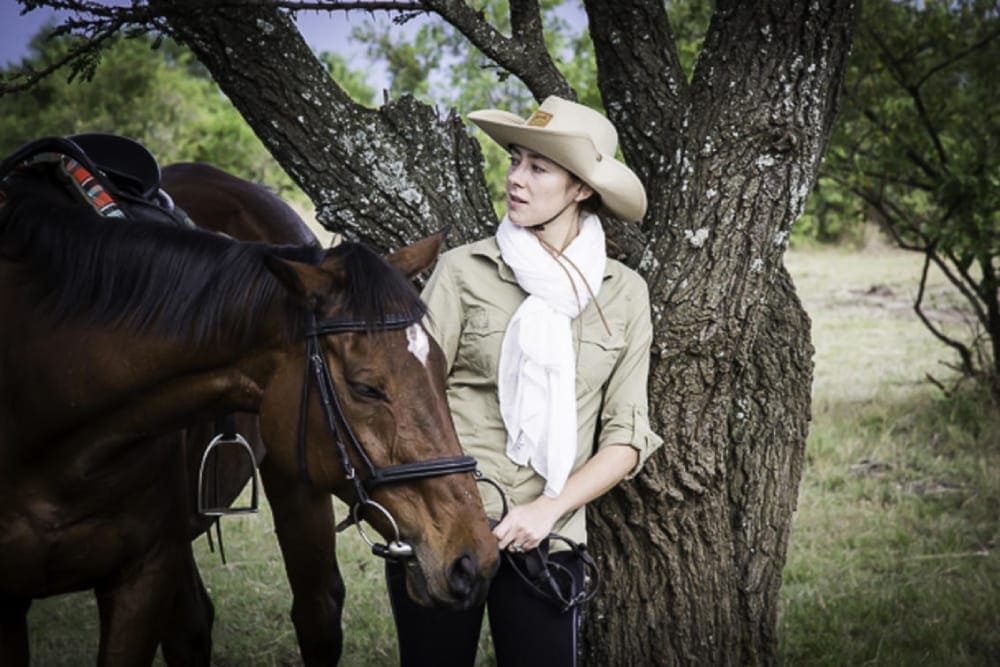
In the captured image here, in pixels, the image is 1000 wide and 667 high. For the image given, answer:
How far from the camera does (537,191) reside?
2.64 m

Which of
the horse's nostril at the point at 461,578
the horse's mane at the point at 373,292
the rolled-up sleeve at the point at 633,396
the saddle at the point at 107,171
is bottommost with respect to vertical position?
the horse's nostril at the point at 461,578

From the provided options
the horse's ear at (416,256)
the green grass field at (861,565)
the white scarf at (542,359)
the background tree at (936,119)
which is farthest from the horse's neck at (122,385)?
the background tree at (936,119)

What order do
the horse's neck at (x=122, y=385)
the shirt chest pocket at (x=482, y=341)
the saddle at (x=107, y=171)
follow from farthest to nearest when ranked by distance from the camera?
the saddle at (x=107, y=171), the shirt chest pocket at (x=482, y=341), the horse's neck at (x=122, y=385)

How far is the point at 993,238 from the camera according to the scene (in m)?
6.82

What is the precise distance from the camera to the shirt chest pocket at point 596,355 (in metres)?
2.65

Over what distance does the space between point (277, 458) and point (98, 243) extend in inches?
26.4

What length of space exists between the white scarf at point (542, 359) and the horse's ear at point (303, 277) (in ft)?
1.73

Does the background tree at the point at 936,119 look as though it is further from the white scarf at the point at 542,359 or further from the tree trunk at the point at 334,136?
the white scarf at the point at 542,359

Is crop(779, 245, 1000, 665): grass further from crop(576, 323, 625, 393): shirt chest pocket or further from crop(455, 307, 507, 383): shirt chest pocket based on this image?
crop(455, 307, 507, 383): shirt chest pocket

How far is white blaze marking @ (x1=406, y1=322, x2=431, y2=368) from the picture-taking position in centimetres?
223

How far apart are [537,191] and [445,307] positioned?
0.37 metres

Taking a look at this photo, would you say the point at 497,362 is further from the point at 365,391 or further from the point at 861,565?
the point at 861,565

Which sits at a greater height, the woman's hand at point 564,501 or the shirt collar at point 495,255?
the shirt collar at point 495,255

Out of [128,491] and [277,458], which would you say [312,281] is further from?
[128,491]
